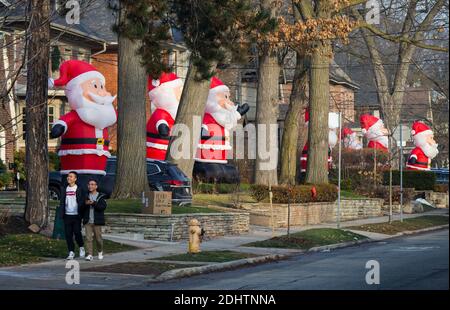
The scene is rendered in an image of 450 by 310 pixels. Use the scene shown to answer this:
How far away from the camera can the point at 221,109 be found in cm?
3400

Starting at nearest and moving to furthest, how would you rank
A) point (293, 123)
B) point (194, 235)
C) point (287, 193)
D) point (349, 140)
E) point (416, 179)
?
1. point (194, 235)
2. point (287, 193)
3. point (293, 123)
4. point (416, 179)
5. point (349, 140)

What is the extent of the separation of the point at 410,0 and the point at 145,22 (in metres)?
19.3

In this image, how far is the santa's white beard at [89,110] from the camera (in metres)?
25.4

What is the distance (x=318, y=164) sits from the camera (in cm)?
3481

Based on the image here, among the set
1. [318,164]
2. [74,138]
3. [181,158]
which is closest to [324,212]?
[318,164]

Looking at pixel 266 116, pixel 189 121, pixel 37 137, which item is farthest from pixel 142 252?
pixel 266 116

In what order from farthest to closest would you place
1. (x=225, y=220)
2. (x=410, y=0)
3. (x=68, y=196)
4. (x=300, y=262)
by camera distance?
(x=410, y=0) → (x=225, y=220) → (x=300, y=262) → (x=68, y=196)

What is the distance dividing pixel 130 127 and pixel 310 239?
6024 millimetres

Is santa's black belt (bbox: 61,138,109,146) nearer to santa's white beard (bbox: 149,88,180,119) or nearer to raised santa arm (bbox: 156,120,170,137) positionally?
raised santa arm (bbox: 156,120,170,137)

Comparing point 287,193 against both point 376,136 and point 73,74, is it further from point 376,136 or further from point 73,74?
point 376,136

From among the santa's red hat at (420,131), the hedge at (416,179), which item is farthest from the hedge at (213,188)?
the santa's red hat at (420,131)

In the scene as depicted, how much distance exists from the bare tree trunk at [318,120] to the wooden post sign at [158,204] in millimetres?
12569

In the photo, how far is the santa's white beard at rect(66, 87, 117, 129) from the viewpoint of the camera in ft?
83.4

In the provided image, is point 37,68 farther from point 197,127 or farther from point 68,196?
point 197,127
